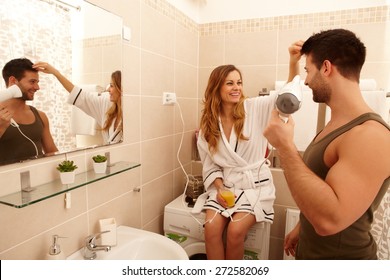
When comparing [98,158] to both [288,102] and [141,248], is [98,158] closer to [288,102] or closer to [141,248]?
[141,248]

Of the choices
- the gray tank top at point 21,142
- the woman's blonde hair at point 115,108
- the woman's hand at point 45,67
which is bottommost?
the gray tank top at point 21,142

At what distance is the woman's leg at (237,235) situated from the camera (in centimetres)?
150

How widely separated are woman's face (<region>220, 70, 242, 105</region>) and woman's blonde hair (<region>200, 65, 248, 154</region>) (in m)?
0.02

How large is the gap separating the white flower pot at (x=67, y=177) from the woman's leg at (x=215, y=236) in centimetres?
78

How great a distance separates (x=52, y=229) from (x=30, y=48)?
0.66 meters

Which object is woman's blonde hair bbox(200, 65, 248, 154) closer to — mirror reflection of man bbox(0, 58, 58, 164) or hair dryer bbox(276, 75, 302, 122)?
hair dryer bbox(276, 75, 302, 122)

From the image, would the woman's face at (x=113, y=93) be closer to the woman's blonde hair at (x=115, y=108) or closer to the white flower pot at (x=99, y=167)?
the woman's blonde hair at (x=115, y=108)

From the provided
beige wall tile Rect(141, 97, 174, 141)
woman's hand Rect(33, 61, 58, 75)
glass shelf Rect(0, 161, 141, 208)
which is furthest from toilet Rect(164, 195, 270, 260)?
woman's hand Rect(33, 61, 58, 75)

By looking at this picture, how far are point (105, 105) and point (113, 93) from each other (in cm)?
7

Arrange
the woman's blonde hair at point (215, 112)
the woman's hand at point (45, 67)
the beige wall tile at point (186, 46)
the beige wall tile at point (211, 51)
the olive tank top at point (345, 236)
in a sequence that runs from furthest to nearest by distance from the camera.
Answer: the beige wall tile at point (211, 51)
the beige wall tile at point (186, 46)
the woman's blonde hair at point (215, 112)
the woman's hand at point (45, 67)
the olive tank top at point (345, 236)

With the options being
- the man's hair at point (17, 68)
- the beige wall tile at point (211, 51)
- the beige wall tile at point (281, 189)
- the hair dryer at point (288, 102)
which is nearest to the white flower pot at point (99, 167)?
→ the man's hair at point (17, 68)

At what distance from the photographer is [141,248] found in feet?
4.30

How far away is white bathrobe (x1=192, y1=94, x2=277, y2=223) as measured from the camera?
5.43ft

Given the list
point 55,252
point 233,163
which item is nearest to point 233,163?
point 233,163
